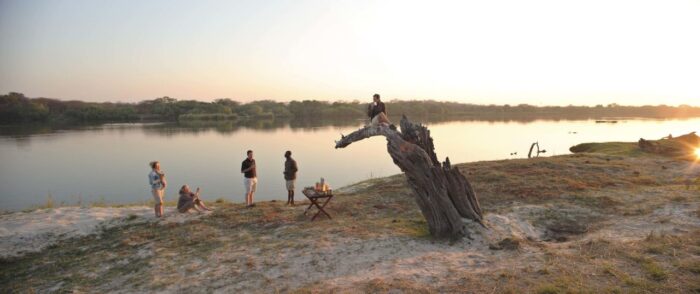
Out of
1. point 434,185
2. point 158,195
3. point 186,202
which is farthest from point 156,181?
point 434,185

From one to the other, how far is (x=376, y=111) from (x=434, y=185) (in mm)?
3148

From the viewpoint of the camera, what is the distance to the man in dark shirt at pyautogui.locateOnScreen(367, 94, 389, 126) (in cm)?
1170

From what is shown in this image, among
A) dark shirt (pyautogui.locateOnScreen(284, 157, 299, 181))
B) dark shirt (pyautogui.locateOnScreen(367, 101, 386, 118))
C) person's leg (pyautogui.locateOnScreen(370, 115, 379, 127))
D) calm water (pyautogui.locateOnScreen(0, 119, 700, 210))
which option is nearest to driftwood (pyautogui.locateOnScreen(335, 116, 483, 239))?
person's leg (pyautogui.locateOnScreen(370, 115, 379, 127))

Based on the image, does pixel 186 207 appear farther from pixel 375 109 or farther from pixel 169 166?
pixel 169 166

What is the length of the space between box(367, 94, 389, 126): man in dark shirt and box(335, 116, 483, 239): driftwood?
105 cm

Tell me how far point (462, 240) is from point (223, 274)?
5775 mm

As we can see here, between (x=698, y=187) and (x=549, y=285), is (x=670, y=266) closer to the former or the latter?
(x=549, y=285)

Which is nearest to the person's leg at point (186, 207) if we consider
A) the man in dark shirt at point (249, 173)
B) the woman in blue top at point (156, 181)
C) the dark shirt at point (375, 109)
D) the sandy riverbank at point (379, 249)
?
the sandy riverbank at point (379, 249)

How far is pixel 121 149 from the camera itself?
48125mm

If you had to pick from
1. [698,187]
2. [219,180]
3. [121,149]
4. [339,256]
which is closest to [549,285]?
[339,256]

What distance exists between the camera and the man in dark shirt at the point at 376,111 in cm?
1170

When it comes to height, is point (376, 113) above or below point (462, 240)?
above

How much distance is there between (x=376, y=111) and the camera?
1191cm

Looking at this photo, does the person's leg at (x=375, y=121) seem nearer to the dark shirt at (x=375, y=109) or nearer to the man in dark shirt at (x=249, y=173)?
the dark shirt at (x=375, y=109)
